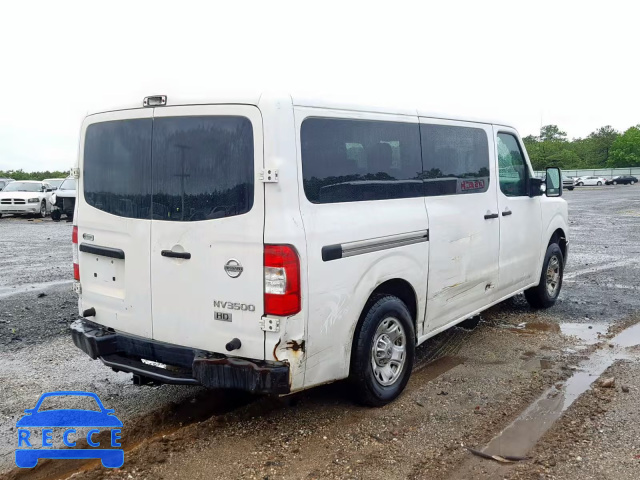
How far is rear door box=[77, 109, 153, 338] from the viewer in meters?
4.35

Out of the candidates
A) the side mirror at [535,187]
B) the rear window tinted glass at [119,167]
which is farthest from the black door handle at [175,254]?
the side mirror at [535,187]

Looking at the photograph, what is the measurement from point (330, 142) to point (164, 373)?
1.95 m

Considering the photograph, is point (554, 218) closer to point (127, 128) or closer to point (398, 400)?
point (398, 400)

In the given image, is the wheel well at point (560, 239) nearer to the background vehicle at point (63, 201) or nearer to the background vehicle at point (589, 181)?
the background vehicle at point (63, 201)

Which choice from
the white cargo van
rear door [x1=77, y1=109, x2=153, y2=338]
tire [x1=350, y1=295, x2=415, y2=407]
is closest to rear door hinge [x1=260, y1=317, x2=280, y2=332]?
the white cargo van

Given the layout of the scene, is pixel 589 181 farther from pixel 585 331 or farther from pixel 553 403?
pixel 553 403

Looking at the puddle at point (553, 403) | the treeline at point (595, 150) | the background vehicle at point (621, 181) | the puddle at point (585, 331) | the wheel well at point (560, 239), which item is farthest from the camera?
the treeline at point (595, 150)

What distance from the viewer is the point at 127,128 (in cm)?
443

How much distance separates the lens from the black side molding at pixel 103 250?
4.51 metres

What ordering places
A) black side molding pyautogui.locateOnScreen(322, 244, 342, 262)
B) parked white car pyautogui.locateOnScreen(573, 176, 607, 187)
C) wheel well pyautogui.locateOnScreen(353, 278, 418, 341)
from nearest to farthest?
black side molding pyautogui.locateOnScreen(322, 244, 342, 262) < wheel well pyautogui.locateOnScreen(353, 278, 418, 341) < parked white car pyautogui.locateOnScreen(573, 176, 607, 187)

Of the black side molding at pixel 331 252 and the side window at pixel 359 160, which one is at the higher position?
the side window at pixel 359 160

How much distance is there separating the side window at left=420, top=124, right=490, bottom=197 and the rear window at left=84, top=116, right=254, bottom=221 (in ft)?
6.17

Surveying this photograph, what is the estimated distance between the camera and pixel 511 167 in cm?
666

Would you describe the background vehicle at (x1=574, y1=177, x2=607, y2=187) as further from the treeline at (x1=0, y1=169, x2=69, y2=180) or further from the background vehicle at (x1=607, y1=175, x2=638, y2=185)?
the treeline at (x1=0, y1=169, x2=69, y2=180)
